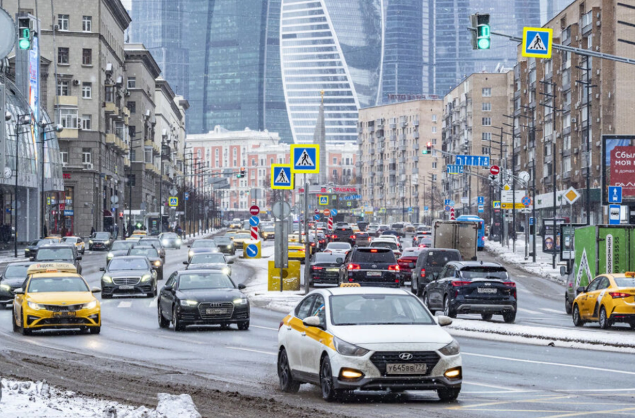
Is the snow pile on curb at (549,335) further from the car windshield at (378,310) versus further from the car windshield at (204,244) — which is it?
the car windshield at (204,244)

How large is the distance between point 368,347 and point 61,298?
45.2 ft

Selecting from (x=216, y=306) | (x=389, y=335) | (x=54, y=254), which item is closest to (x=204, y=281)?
(x=216, y=306)

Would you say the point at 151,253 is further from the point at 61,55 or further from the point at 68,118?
the point at 61,55

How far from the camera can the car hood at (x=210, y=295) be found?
82.7 ft

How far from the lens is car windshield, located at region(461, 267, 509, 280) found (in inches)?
1122

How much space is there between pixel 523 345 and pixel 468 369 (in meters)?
5.13

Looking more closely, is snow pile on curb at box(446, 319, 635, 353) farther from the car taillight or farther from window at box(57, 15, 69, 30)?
window at box(57, 15, 69, 30)

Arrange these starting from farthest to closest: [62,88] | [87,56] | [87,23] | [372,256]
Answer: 1. [87,56]
2. [87,23]
3. [62,88]
4. [372,256]

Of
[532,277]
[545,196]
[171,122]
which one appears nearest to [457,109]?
[171,122]

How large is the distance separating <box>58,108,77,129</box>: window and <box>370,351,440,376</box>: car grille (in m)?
100

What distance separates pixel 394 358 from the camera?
40.8 feet

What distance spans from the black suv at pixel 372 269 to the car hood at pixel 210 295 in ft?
39.8

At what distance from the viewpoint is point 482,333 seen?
24688mm

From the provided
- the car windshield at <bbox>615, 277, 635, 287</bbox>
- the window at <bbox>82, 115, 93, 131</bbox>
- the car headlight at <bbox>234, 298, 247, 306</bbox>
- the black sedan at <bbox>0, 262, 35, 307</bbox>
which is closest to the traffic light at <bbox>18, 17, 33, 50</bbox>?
the car headlight at <bbox>234, 298, 247, 306</bbox>
